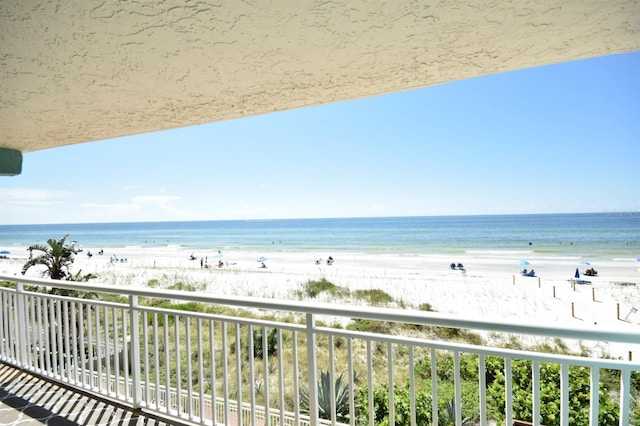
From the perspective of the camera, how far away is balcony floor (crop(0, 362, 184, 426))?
2.38 m

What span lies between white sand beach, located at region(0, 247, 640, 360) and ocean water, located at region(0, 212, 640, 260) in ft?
8.64

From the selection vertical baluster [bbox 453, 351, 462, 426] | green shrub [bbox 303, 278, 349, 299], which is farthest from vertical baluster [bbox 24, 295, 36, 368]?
green shrub [bbox 303, 278, 349, 299]

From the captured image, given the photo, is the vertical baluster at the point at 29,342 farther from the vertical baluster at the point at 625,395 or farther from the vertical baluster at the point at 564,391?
the vertical baluster at the point at 625,395

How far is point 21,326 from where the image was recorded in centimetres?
320

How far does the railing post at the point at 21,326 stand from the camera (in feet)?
10.4

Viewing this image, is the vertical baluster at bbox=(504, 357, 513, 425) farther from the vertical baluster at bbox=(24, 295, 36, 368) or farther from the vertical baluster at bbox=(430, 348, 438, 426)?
the vertical baluster at bbox=(24, 295, 36, 368)

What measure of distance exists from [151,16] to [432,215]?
132ft

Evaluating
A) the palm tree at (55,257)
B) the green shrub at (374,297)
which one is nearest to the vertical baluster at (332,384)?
the palm tree at (55,257)

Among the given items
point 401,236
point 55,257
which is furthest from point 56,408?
point 401,236

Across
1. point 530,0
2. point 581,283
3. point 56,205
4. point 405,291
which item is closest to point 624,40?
point 530,0

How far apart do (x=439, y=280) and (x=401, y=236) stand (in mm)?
13913

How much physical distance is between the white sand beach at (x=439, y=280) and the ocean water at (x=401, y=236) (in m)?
2.63

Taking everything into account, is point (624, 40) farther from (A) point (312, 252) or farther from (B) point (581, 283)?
(A) point (312, 252)

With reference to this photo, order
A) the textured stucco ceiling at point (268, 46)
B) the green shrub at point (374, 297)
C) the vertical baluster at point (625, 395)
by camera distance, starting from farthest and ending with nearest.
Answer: the green shrub at point (374, 297), the vertical baluster at point (625, 395), the textured stucco ceiling at point (268, 46)
